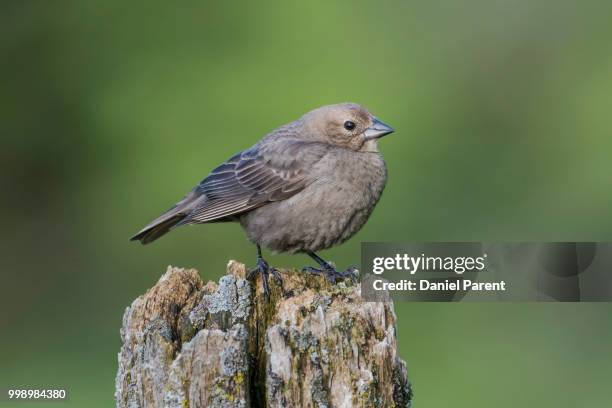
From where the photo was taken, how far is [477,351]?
7875 millimetres

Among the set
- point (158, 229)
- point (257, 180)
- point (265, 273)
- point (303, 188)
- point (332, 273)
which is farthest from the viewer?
point (158, 229)

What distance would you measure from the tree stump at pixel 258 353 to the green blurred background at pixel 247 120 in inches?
177

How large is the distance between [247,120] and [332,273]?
166 inches

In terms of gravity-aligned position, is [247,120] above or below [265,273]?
above

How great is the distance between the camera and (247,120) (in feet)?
30.1

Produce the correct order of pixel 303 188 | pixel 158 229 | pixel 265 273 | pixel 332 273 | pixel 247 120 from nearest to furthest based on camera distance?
pixel 265 273, pixel 332 273, pixel 303 188, pixel 158 229, pixel 247 120

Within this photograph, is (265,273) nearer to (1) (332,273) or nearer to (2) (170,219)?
(1) (332,273)

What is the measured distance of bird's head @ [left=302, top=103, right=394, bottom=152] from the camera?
5754mm

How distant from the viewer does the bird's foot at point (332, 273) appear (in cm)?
490

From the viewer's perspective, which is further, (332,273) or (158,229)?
(158,229)
